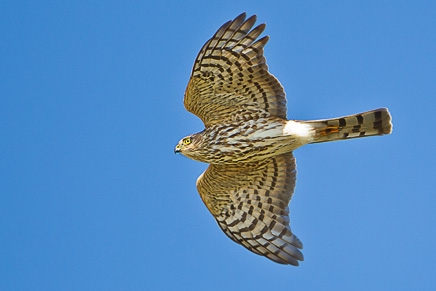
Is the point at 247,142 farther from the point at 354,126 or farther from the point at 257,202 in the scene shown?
the point at 354,126

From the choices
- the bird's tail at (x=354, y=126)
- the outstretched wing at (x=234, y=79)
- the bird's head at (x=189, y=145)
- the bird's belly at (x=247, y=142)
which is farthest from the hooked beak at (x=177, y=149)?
the bird's tail at (x=354, y=126)

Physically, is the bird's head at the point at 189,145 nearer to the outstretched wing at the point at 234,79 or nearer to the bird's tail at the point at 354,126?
the outstretched wing at the point at 234,79

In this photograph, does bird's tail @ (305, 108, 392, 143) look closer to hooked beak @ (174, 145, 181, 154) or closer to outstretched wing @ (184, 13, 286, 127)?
outstretched wing @ (184, 13, 286, 127)

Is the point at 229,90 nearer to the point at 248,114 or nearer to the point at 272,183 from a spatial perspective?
the point at 248,114

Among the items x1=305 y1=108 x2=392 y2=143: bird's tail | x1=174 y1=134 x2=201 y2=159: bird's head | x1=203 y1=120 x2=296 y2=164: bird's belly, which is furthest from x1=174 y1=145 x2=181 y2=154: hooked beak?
x1=305 y1=108 x2=392 y2=143: bird's tail

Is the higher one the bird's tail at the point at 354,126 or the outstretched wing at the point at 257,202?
the bird's tail at the point at 354,126

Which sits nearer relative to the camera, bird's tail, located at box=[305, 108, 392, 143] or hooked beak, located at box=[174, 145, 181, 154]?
bird's tail, located at box=[305, 108, 392, 143]

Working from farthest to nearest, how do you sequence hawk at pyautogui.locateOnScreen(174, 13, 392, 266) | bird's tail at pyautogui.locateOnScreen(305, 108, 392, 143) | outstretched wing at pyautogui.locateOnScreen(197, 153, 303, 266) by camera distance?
outstretched wing at pyautogui.locateOnScreen(197, 153, 303, 266) → bird's tail at pyautogui.locateOnScreen(305, 108, 392, 143) → hawk at pyautogui.locateOnScreen(174, 13, 392, 266)
